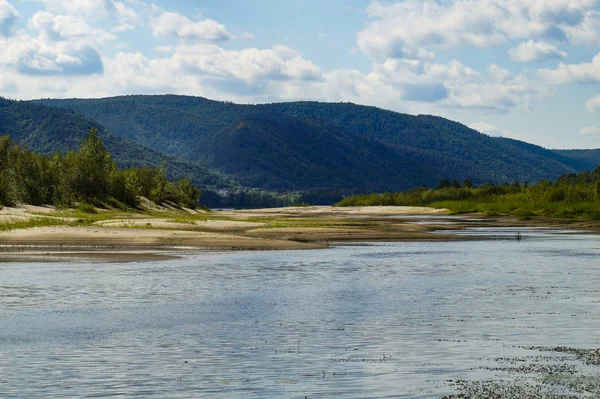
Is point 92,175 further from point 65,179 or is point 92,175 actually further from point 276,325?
point 276,325

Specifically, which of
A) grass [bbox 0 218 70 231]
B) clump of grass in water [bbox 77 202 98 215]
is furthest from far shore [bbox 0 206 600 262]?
clump of grass in water [bbox 77 202 98 215]

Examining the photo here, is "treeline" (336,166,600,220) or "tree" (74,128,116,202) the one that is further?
"treeline" (336,166,600,220)

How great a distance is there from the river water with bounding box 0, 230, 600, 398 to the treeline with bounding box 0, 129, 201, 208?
48906mm

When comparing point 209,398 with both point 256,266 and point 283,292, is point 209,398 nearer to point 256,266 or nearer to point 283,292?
point 283,292

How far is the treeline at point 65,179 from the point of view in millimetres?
88750

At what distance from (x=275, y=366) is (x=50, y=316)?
10334mm

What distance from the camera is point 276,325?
2408 centimetres

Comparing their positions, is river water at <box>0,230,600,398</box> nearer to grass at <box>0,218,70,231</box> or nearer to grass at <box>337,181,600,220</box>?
grass at <box>0,218,70,231</box>

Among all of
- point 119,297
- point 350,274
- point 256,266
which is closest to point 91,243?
point 256,266

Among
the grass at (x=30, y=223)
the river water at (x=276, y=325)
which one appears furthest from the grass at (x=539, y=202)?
the river water at (x=276, y=325)

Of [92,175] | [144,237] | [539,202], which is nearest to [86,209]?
[92,175]

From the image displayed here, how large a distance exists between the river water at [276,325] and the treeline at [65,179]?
4891 cm

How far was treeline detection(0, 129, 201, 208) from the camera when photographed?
88750 millimetres

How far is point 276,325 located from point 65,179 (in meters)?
76.3
